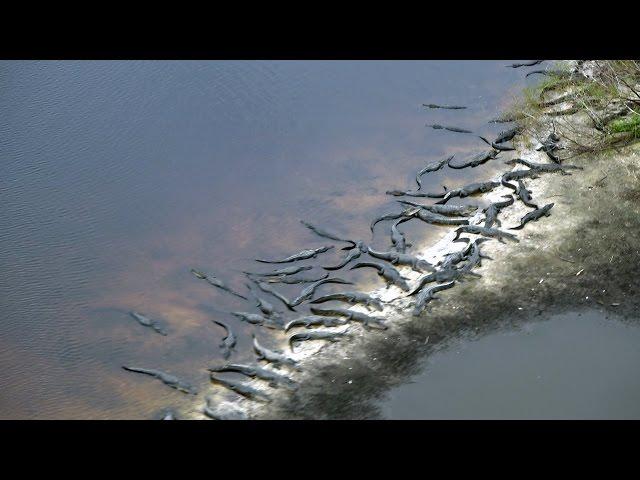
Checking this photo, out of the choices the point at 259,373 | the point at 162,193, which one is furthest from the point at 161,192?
the point at 259,373

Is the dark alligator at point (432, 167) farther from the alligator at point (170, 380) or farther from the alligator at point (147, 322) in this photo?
the alligator at point (170, 380)

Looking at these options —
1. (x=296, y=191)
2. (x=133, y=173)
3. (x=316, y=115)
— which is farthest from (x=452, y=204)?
(x=133, y=173)

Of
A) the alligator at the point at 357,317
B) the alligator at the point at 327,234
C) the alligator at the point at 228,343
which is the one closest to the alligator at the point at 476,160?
the alligator at the point at 327,234

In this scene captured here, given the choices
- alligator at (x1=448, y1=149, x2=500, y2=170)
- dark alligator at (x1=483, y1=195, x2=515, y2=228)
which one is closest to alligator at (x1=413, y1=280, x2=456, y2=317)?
dark alligator at (x1=483, y1=195, x2=515, y2=228)

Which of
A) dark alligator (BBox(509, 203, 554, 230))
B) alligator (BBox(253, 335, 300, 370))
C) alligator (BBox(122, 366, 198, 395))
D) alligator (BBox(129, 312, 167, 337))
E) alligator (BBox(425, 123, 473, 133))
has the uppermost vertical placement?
alligator (BBox(425, 123, 473, 133))

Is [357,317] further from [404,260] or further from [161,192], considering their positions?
[161,192]

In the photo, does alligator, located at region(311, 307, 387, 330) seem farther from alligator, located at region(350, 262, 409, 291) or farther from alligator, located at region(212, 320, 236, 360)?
alligator, located at region(212, 320, 236, 360)
